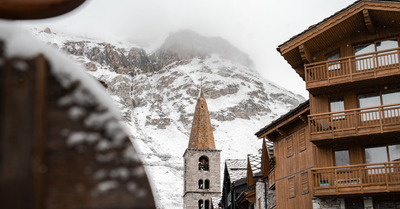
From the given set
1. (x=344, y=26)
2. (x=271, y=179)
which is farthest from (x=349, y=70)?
(x=271, y=179)

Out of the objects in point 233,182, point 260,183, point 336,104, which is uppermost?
point 336,104

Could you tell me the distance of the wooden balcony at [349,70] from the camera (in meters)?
18.8

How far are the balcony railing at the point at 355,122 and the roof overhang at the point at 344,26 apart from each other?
3084 mm

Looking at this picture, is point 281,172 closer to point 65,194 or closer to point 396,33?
point 396,33

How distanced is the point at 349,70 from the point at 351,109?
173cm

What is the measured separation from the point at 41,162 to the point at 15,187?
0.07 m

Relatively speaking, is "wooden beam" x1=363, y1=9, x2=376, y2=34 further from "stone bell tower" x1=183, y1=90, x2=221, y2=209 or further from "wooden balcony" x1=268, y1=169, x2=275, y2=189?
"stone bell tower" x1=183, y1=90, x2=221, y2=209

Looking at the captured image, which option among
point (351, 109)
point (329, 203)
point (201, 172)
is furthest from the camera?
point (201, 172)

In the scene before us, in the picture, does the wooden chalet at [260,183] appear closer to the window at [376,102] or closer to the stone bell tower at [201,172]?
the window at [376,102]

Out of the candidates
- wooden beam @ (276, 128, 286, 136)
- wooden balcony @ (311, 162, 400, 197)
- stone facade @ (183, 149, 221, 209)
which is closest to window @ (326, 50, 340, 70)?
wooden balcony @ (311, 162, 400, 197)

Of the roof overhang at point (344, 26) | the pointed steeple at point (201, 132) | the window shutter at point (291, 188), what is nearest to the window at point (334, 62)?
the roof overhang at point (344, 26)

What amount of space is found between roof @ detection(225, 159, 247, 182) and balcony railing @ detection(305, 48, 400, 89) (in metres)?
16.4

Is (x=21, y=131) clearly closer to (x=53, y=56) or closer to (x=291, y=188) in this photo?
(x=53, y=56)

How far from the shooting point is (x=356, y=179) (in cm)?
1889
